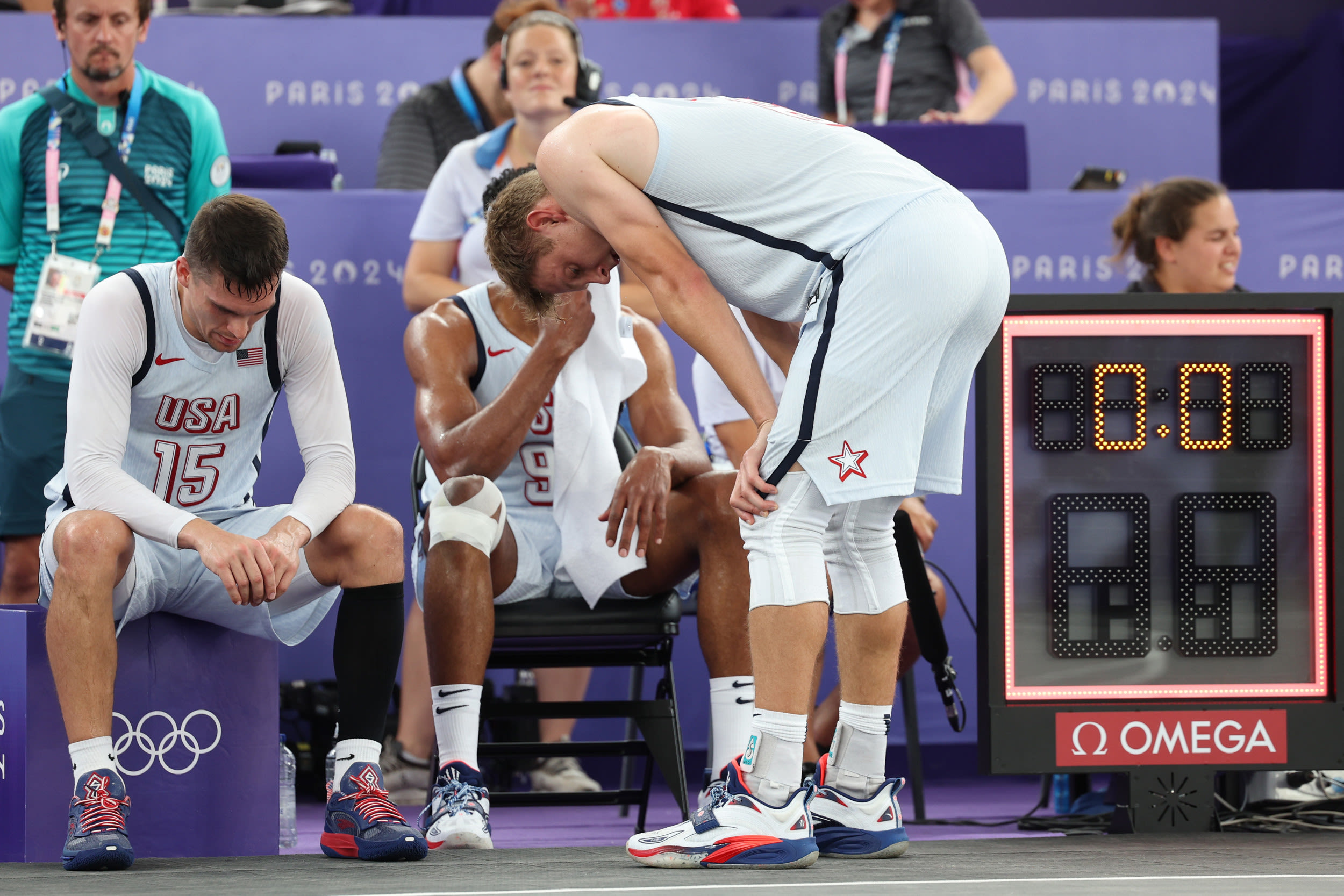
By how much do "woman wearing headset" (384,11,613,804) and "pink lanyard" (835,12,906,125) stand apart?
4.26 feet

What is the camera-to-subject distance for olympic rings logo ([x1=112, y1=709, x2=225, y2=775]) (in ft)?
8.54

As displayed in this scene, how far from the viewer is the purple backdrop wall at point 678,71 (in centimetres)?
507

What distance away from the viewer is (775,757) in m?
2.23

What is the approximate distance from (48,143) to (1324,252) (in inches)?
141

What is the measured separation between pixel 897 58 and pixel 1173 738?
307cm

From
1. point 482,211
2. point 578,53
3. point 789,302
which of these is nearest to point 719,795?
point 789,302

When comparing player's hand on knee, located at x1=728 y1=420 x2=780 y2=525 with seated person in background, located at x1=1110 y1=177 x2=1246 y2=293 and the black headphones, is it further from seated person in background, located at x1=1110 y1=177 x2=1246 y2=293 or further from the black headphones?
the black headphones

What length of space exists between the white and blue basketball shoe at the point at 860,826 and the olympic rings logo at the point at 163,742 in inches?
42.3

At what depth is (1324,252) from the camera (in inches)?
178

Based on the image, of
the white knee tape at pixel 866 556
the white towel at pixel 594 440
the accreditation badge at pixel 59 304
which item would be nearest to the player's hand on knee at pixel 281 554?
the white towel at pixel 594 440

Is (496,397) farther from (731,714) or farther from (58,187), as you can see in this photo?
(58,187)

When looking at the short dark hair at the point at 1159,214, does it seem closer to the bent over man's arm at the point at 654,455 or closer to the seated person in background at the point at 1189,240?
the seated person in background at the point at 1189,240

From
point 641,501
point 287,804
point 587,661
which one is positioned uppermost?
point 641,501

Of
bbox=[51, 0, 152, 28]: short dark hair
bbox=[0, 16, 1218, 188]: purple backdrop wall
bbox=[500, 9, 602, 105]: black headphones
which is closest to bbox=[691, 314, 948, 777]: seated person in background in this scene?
bbox=[500, 9, 602, 105]: black headphones
